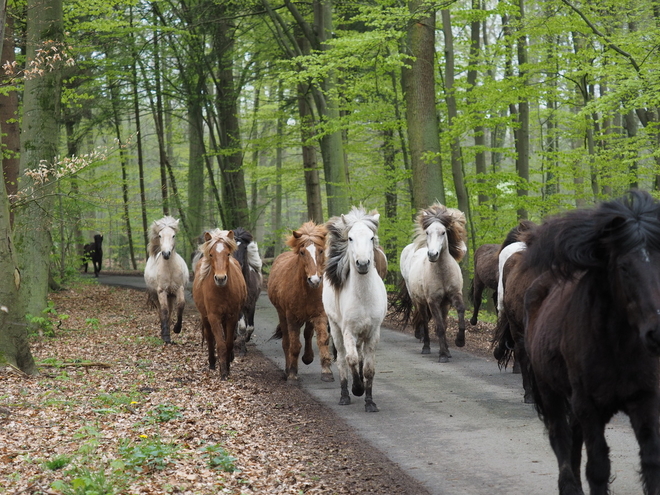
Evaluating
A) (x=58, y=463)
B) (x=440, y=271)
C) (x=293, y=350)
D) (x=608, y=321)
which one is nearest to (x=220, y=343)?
(x=293, y=350)

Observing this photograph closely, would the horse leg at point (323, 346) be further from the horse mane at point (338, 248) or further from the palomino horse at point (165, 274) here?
the palomino horse at point (165, 274)

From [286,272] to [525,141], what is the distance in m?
11.2

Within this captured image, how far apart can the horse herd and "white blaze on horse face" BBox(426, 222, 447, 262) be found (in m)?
1.16

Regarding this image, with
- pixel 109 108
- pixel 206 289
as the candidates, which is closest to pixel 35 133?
pixel 206 289

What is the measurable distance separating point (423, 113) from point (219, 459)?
40.4ft

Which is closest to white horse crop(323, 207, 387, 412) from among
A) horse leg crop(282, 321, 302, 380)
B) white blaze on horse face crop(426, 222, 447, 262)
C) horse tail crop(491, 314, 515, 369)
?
horse leg crop(282, 321, 302, 380)

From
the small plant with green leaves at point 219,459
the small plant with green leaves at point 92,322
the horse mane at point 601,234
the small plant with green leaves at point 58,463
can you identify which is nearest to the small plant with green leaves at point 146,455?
the small plant with green leaves at point 219,459

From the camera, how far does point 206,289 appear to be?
11070 millimetres

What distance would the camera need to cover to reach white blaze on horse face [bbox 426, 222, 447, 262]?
1222 centimetres

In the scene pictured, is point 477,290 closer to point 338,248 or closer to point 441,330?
point 441,330

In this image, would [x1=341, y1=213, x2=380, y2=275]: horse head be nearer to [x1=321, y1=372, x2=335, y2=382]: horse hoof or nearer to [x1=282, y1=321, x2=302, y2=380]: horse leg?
[x1=282, y1=321, x2=302, y2=380]: horse leg

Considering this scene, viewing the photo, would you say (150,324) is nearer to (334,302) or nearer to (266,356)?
(266,356)

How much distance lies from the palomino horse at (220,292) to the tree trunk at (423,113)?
687 cm

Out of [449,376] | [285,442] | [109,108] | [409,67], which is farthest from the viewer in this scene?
[109,108]
